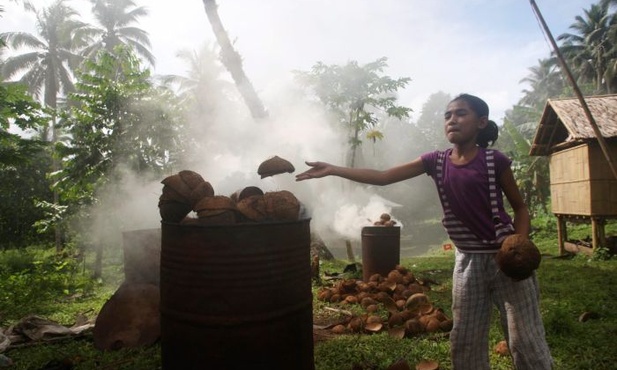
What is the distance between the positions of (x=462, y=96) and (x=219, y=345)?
7.67 feet

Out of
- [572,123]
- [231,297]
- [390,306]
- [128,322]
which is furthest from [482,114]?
[572,123]

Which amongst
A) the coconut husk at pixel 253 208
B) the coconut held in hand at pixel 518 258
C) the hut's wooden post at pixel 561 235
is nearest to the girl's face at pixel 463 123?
the coconut held in hand at pixel 518 258

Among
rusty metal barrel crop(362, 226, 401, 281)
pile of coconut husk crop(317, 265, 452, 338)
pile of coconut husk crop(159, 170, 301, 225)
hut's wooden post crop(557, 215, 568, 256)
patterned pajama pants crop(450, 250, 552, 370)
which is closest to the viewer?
patterned pajama pants crop(450, 250, 552, 370)

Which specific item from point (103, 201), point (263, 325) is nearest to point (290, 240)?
point (263, 325)

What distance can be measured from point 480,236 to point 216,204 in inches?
70.7

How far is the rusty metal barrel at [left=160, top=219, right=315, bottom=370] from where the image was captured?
267 cm

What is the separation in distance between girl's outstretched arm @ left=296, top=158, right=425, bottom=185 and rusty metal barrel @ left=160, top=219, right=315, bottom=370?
18.8 inches

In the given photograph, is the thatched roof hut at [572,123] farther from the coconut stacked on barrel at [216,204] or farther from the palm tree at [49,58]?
the palm tree at [49,58]

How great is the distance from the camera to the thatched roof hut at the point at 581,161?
10.0 m

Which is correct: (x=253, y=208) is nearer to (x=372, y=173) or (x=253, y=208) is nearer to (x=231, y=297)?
(x=231, y=297)

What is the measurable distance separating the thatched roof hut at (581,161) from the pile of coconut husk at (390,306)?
6.04 meters

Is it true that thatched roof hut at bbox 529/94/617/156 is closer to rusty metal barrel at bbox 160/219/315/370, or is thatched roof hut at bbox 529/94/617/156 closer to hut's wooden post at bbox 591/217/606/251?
hut's wooden post at bbox 591/217/606/251

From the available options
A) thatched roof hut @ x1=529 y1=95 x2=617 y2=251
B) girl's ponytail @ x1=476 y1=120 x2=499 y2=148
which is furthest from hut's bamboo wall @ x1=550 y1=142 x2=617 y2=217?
→ girl's ponytail @ x1=476 y1=120 x2=499 y2=148

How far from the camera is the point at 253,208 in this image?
2.96 metres
